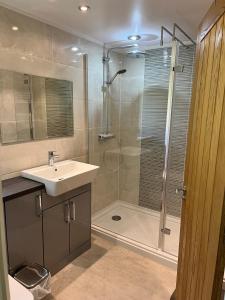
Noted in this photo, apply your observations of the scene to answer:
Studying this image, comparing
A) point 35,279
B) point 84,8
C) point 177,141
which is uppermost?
point 84,8

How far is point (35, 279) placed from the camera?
68.6 inches

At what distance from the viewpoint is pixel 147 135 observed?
3166 mm

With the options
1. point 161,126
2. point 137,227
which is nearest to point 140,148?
point 161,126

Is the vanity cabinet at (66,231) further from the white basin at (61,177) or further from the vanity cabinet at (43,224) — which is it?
the white basin at (61,177)

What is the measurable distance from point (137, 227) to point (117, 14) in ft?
7.84

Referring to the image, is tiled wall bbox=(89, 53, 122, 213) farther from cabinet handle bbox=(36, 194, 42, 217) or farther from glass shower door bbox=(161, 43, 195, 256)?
cabinet handle bbox=(36, 194, 42, 217)

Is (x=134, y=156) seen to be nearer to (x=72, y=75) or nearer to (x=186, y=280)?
(x=72, y=75)

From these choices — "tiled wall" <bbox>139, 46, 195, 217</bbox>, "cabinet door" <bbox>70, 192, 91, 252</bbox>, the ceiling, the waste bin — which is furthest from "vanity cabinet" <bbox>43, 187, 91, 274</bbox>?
the ceiling

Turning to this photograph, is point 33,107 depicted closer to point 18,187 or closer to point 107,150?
point 18,187

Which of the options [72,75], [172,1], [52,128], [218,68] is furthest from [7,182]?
[172,1]

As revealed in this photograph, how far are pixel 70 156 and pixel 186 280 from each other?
5.55 feet

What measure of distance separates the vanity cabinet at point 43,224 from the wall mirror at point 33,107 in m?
0.45

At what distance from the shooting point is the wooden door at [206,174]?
99cm

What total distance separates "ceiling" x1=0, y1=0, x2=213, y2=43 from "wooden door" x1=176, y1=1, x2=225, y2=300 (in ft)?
1.77
